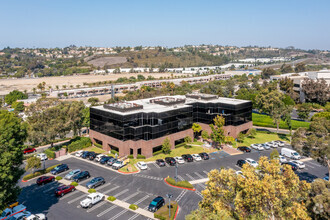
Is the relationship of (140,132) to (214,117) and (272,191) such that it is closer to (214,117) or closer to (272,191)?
(214,117)

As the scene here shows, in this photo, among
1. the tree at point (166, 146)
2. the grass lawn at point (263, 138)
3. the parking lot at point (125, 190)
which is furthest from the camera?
the grass lawn at point (263, 138)

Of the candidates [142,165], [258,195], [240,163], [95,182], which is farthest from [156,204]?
[240,163]

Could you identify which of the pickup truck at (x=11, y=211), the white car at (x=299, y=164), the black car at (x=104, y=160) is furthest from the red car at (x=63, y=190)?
the white car at (x=299, y=164)

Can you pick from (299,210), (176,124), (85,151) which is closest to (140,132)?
(176,124)

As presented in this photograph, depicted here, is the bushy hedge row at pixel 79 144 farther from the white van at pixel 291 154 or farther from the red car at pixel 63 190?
the white van at pixel 291 154

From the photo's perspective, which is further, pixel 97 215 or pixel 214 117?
pixel 214 117

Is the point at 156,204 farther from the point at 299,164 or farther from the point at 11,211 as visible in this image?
the point at 299,164
